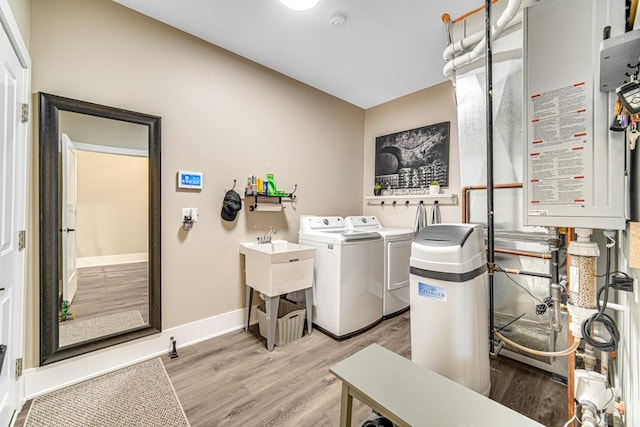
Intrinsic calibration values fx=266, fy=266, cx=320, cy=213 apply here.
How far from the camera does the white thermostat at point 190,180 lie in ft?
7.55

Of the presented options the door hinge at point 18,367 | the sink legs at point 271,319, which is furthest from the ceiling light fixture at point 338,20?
the door hinge at point 18,367

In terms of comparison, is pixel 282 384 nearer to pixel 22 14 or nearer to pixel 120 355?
pixel 120 355

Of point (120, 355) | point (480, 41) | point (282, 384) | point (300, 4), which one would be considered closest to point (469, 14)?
point (480, 41)

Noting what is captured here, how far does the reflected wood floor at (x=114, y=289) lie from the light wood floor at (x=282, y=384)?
1.76 ft

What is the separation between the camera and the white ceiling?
2025 mm

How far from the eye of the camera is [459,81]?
2.28 m

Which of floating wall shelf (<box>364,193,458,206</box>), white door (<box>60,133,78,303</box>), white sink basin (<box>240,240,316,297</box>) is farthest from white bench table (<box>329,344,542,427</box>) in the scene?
floating wall shelf (<box>364,193,458,206</box>)

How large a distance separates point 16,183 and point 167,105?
114cm

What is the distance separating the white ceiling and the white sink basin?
75.4 inches

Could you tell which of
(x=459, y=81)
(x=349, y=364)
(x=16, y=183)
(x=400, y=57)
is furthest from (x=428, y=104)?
(x=16, y=183)

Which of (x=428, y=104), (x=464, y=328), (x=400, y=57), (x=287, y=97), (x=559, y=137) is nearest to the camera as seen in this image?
(x=559, y=137)

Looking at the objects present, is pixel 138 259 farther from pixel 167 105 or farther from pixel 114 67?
pixel 114 67

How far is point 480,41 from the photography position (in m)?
1.99

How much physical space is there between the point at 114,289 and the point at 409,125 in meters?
3.62
